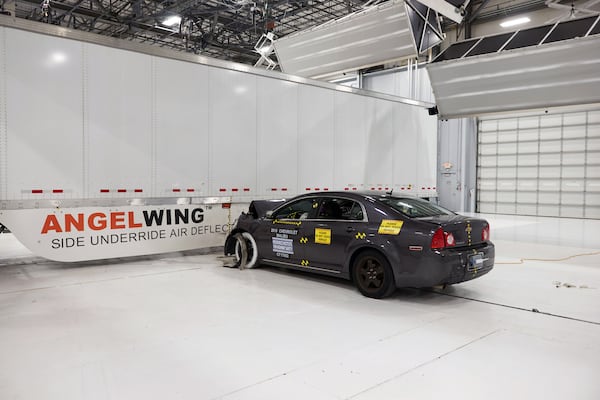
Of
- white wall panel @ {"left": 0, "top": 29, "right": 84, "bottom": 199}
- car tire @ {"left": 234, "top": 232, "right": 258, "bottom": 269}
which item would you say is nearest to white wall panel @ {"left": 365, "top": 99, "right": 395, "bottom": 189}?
car tire @ {"left": 234, "top": 232, "right": 258, "bottom": 269}

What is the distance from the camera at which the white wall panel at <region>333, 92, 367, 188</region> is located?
10.5m

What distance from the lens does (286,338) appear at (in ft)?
13.4

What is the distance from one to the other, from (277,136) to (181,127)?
2174 mm

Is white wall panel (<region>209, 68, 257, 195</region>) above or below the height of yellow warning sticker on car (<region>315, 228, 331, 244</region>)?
above

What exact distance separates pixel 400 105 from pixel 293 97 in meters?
3.96

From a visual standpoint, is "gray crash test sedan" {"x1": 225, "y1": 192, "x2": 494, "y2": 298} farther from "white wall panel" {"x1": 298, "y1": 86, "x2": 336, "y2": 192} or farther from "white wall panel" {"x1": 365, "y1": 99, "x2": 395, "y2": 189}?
"white wall panel" {"x1": 365, "y1": 99, "x2": 395, "y2": 189}

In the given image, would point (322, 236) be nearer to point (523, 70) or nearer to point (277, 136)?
point (277, 136)

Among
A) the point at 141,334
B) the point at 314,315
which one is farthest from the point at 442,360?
the point at 141,334

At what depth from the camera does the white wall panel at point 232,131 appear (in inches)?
327

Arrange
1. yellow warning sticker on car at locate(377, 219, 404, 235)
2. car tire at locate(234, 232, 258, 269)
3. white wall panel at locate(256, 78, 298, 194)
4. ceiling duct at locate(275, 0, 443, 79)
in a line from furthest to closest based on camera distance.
→ ceiling duct at locate(275, 0, 443, 79) < white wall panel at locate(256, 78, 298, 194) < car tire at locate(234, 232, 258, 269) < yellow warning sticker on car at locate(377, 219, 404, 235)

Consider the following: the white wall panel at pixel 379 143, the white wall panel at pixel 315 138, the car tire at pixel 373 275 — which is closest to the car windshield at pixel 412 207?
the car tire at pixel 373 275

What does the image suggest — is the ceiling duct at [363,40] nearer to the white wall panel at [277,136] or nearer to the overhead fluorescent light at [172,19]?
the white wall panel at [277,136]

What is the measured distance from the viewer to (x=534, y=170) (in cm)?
1948

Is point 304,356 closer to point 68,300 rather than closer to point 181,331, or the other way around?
point 181,331
